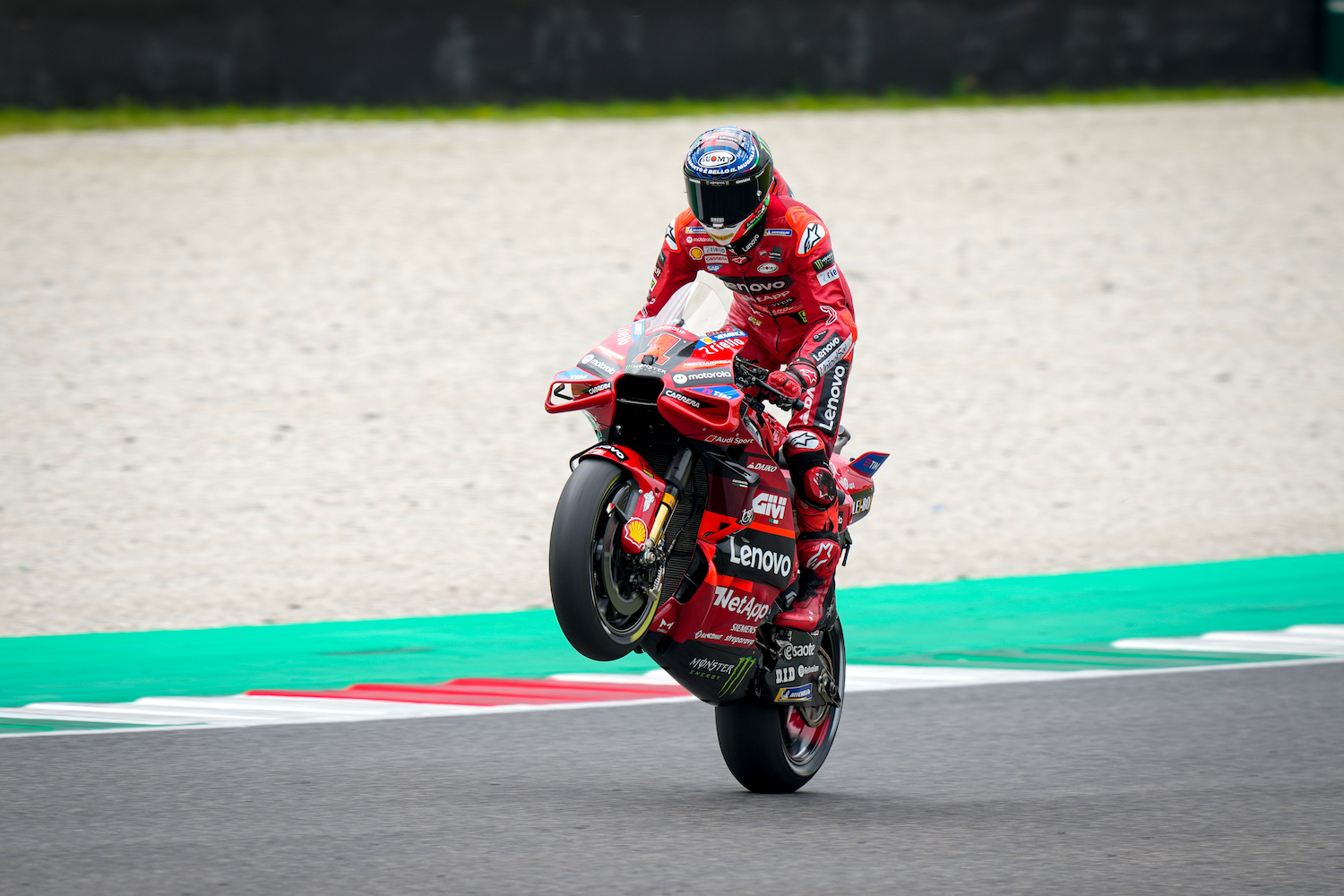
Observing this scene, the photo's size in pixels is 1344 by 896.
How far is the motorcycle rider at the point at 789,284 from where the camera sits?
17.5 ft

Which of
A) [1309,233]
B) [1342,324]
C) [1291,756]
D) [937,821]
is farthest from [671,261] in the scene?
[1309,233]

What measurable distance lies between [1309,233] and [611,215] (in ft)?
23.7

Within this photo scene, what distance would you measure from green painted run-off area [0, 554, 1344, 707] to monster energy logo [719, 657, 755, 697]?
2204mm

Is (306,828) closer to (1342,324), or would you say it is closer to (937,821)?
(937,821)

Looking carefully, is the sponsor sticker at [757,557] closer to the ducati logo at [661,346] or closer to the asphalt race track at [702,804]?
the ducati logo at [661,346]

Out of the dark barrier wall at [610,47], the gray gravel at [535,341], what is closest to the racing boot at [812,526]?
the gray gravel at [535,341]

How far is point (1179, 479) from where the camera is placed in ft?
37.2

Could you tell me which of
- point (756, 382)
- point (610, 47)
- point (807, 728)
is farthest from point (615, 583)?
point (610, 47)

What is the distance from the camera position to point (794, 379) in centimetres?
532

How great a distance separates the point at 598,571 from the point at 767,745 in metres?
1.34

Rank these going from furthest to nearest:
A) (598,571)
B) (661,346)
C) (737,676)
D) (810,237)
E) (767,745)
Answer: (767,745) < (810,237) < (737,676) < (661,346) < (598,571)

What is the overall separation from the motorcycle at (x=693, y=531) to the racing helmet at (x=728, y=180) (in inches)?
9.3

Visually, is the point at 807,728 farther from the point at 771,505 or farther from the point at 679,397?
the point at 679,397

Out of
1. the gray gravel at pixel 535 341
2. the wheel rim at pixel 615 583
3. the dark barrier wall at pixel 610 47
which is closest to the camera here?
the wheel rim at pixel 615 583
